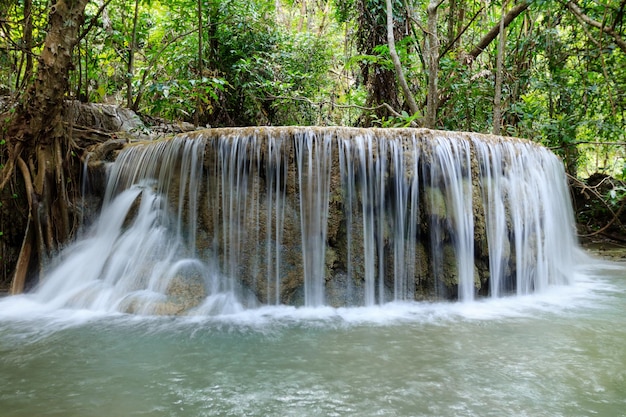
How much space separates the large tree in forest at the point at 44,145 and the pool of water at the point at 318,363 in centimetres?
107

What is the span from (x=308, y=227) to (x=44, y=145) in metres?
3.43

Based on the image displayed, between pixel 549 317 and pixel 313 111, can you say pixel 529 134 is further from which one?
pixel 549 317

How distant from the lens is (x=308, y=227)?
486cm

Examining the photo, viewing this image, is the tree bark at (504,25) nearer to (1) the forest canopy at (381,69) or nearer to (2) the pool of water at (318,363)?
(1) the forest canopy at (381,69)

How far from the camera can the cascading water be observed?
188 inches

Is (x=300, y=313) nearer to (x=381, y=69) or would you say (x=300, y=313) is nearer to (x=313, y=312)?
(x=313, y=312)

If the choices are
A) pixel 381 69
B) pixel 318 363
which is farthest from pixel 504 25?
pixel 318 363

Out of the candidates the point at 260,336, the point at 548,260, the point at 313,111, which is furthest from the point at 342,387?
the point at 313,111

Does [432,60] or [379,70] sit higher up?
[379,70]

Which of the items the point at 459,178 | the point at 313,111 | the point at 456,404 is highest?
the point at 313,111

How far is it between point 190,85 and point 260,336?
5.00m

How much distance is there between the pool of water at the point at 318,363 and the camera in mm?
2307

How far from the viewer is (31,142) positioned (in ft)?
17.7

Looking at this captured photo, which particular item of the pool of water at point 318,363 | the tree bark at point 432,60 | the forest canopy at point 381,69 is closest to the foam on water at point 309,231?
the pool of water at point 318,363
